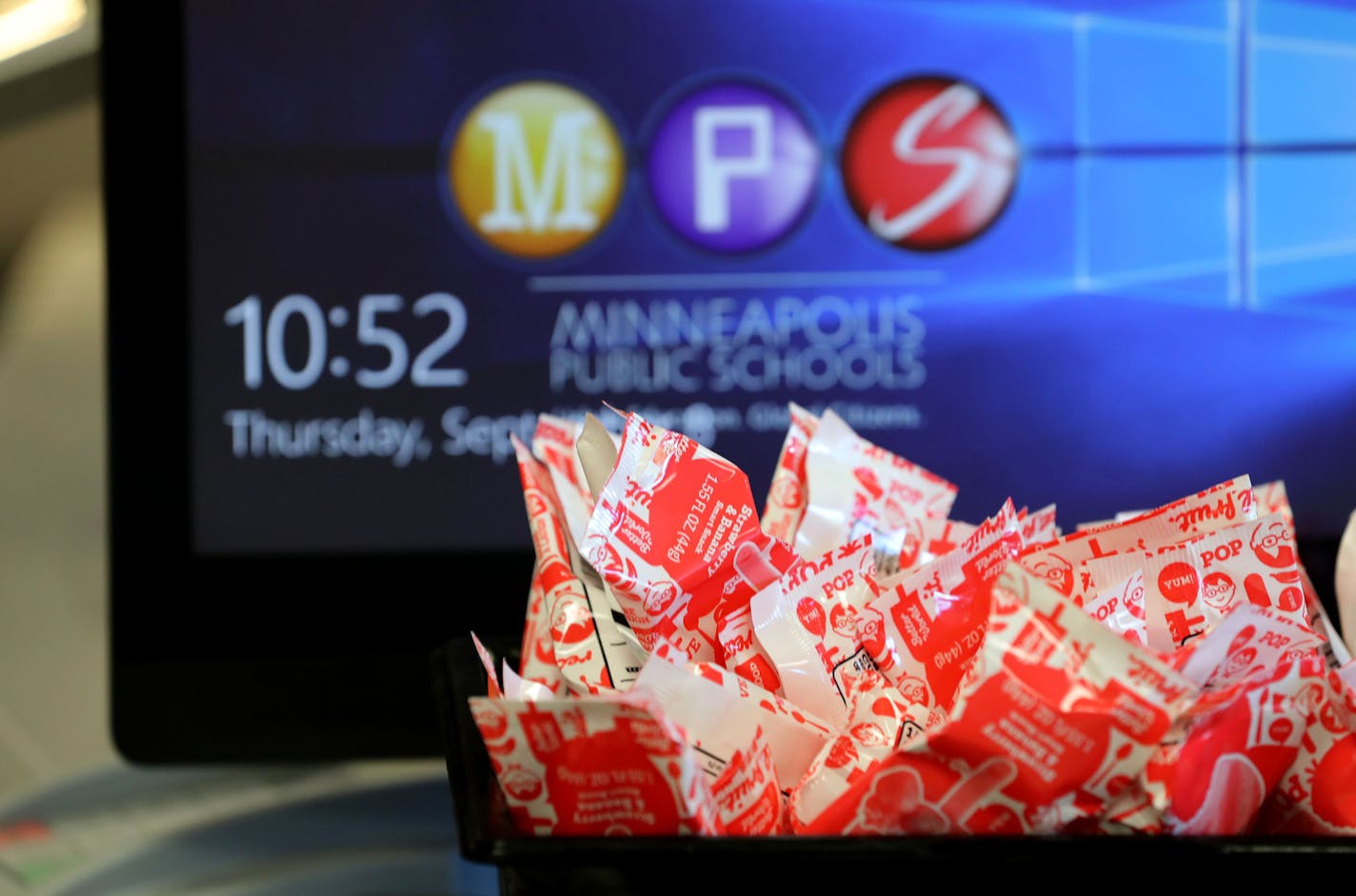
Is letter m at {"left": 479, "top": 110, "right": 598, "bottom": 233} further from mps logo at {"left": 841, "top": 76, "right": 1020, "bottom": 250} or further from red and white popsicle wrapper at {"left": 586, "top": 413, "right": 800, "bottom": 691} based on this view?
red and white popsicle wrapper at {"left": 586, "top": 413, "right": 800, "bottom": 691}

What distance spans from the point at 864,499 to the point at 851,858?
0.51 feet

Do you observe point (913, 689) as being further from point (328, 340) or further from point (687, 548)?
point (328, 340)

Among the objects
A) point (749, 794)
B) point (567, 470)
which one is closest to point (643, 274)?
point (567, 470)

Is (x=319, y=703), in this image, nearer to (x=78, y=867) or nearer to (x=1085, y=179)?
(x=78, y=867)

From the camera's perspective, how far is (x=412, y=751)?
71cm

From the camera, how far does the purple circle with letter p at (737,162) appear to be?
70 centimetres

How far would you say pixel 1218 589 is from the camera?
254mm

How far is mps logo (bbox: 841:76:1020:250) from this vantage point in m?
0.70

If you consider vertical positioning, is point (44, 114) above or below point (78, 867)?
above

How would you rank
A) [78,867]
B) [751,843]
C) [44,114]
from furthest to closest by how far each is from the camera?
[44,114] → [78,867] → [751,843]

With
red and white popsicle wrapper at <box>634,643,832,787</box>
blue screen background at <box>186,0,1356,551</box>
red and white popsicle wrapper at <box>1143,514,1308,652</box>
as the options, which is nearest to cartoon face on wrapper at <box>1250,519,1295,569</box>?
red and white popsicle wrapper at <box>1143,514,1308,652</box>

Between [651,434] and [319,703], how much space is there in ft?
1.68

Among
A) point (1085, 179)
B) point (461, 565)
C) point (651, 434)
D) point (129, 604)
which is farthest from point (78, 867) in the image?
point (1085, 179)

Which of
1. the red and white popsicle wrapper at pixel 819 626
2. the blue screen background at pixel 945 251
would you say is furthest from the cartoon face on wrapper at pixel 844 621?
the blue screen background at pixel 945 251
